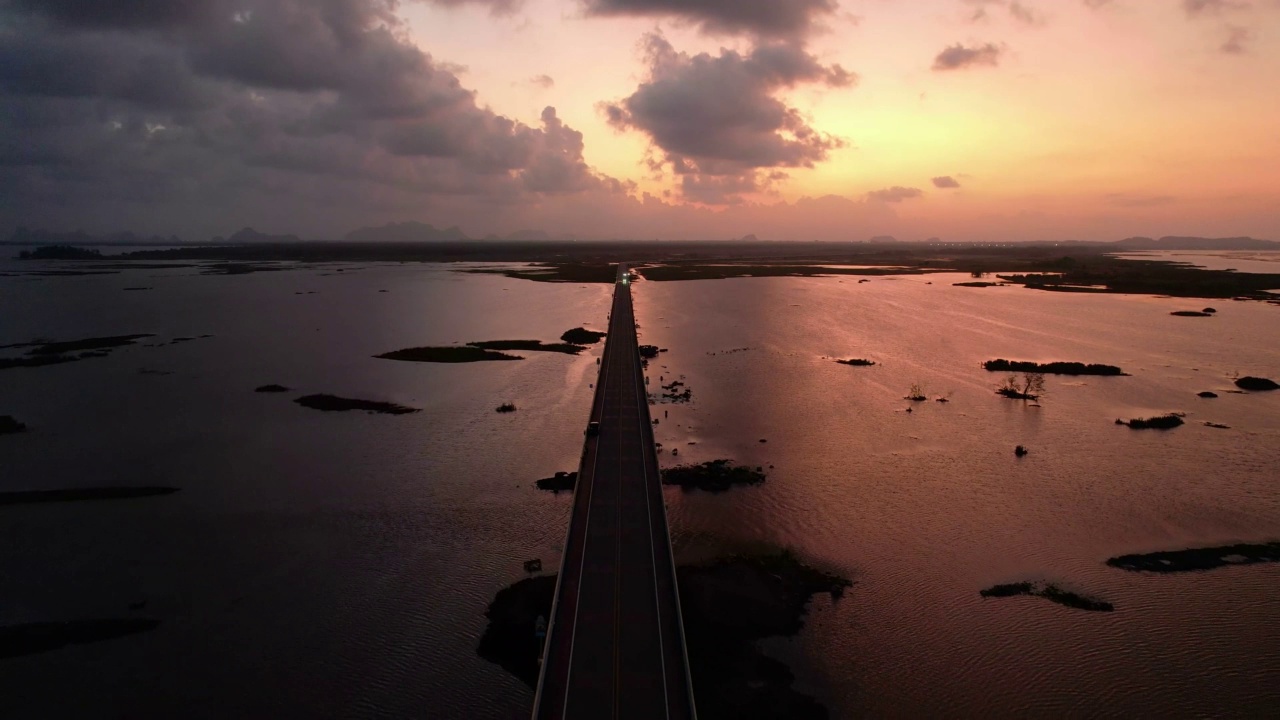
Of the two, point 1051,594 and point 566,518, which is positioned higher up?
point 566,518

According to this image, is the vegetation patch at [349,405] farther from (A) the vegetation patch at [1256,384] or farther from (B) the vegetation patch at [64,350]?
(A) the vegetation patch at [1256,384]

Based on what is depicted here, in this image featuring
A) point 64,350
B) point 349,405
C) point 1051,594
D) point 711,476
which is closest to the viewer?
point 1051,594

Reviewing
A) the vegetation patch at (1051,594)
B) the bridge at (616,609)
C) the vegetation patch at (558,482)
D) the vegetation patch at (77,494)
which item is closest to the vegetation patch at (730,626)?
the bridge at (616,609)

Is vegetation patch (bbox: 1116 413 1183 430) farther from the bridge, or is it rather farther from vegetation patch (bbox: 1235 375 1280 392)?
the bridge

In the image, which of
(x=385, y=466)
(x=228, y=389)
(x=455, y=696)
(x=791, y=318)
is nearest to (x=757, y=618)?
(x=455, y=696)

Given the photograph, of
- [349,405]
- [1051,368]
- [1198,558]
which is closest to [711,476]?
[1198,558]

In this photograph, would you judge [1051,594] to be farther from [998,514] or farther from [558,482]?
[558,482]
